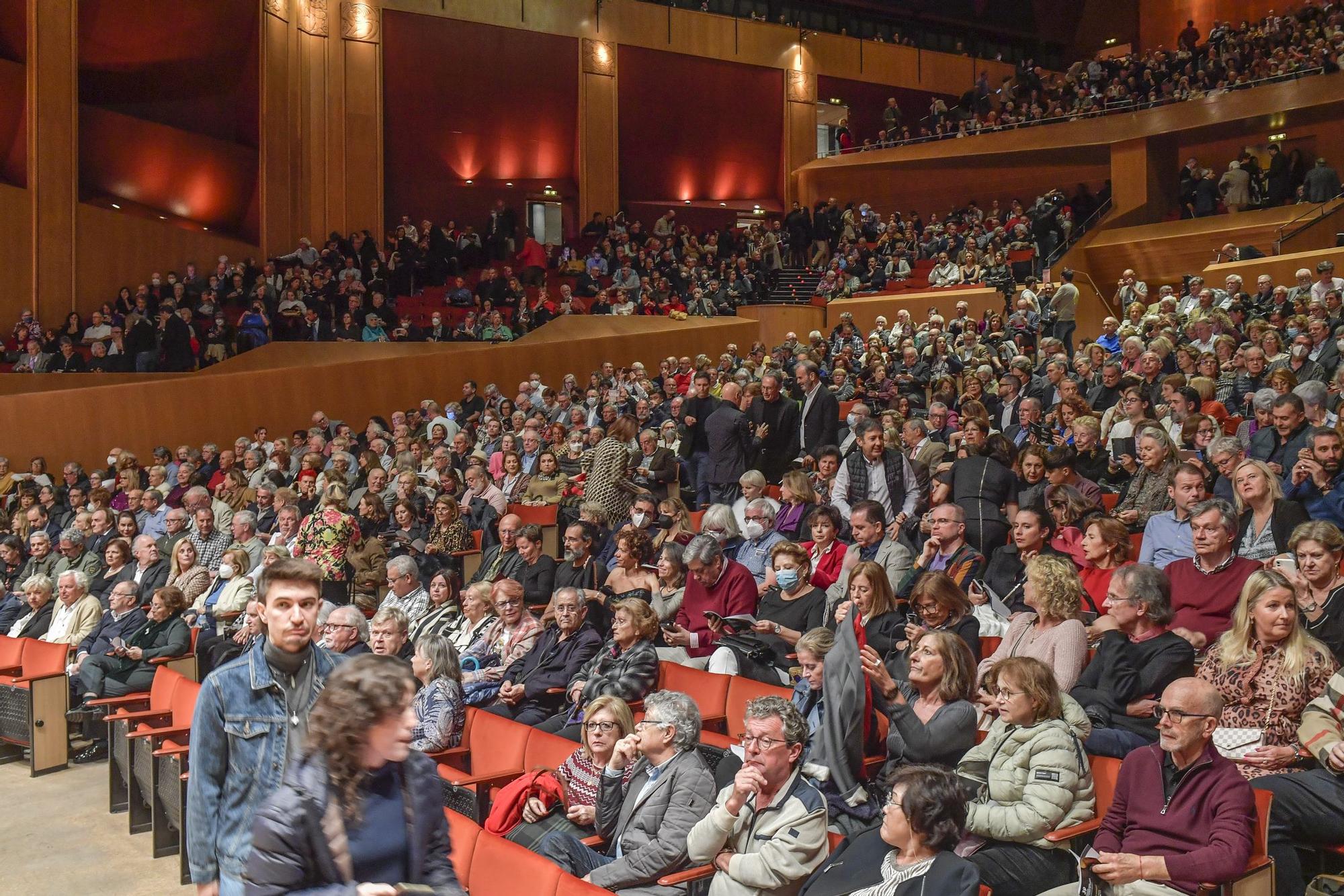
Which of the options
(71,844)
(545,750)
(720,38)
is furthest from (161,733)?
(720,38)

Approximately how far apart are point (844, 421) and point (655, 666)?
452 cm

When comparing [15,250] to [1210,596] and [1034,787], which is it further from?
[1034,787]

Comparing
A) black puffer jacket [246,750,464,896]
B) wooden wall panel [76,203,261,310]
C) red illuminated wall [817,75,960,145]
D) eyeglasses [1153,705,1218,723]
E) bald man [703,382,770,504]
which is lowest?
eyeglasses [1153,705,1218,723]

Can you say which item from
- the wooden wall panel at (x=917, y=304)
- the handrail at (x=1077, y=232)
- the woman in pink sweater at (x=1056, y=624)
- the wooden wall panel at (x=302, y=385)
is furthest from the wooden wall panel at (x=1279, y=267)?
the woman in pink sweater at (x=1056, y=624)

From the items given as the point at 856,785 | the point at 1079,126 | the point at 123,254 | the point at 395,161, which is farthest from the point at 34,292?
the point at 1079,126

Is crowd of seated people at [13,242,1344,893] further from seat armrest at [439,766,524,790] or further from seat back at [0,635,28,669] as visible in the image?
seat armrest at [439,766,524,790]

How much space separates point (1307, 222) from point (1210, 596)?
31.3 feet

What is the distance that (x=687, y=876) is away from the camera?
Answer: 2945mm

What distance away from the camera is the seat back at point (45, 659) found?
575 centimetres

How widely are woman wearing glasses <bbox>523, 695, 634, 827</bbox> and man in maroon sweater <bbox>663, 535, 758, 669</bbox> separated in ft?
3.74

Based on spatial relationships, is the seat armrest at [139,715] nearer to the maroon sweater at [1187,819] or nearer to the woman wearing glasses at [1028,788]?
the woman wearing glasses at [1028,788]

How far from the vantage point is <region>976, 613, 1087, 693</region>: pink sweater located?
136 inches

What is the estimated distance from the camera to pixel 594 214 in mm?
16547

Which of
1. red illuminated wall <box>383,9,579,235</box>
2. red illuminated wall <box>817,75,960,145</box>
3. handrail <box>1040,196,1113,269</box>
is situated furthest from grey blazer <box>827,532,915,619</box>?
red illuminated wall <box>817,75,960,145</box>
